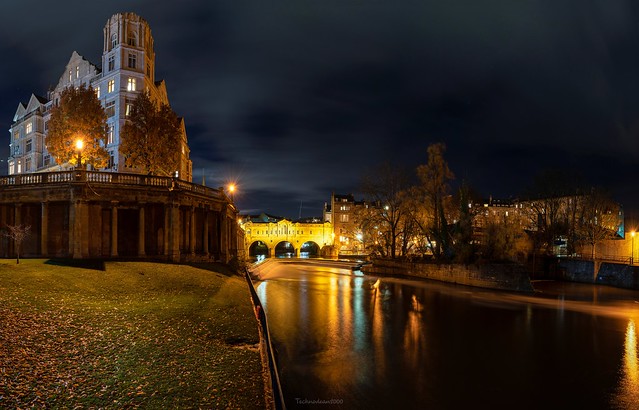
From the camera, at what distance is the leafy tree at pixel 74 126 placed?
140 feet

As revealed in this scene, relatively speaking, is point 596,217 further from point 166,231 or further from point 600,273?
point 166,231

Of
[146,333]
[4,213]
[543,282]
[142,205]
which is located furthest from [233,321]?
[543,282]

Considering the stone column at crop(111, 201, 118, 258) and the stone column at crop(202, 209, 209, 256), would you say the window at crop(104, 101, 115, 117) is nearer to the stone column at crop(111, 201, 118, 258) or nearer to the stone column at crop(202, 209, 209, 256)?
the stone column at crop(202, 209, 209, 256)

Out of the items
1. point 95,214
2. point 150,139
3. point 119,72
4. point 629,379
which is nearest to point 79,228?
point 95,214

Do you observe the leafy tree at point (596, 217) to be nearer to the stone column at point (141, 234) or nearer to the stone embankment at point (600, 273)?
the stone embankment at point (600, 273)

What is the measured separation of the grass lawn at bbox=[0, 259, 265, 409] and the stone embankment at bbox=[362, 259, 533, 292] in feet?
114

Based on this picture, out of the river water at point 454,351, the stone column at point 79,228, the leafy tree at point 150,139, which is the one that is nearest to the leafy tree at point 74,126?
the leafy tree at point 150,139

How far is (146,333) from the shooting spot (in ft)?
51.1

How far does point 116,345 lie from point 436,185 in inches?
2010

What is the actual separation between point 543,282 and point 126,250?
55835 mm

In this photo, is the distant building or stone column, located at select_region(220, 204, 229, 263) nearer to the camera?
stone column, located at select_region(220, 204, 229, 263)

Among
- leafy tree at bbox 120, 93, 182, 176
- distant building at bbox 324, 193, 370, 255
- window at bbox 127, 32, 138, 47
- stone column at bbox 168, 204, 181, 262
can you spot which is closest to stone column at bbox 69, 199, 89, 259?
stone column at bbox 168, 204, 181, 262

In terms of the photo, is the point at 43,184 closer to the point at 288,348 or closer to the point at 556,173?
the point at 288,348

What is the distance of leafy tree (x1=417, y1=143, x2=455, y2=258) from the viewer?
2243 inches
